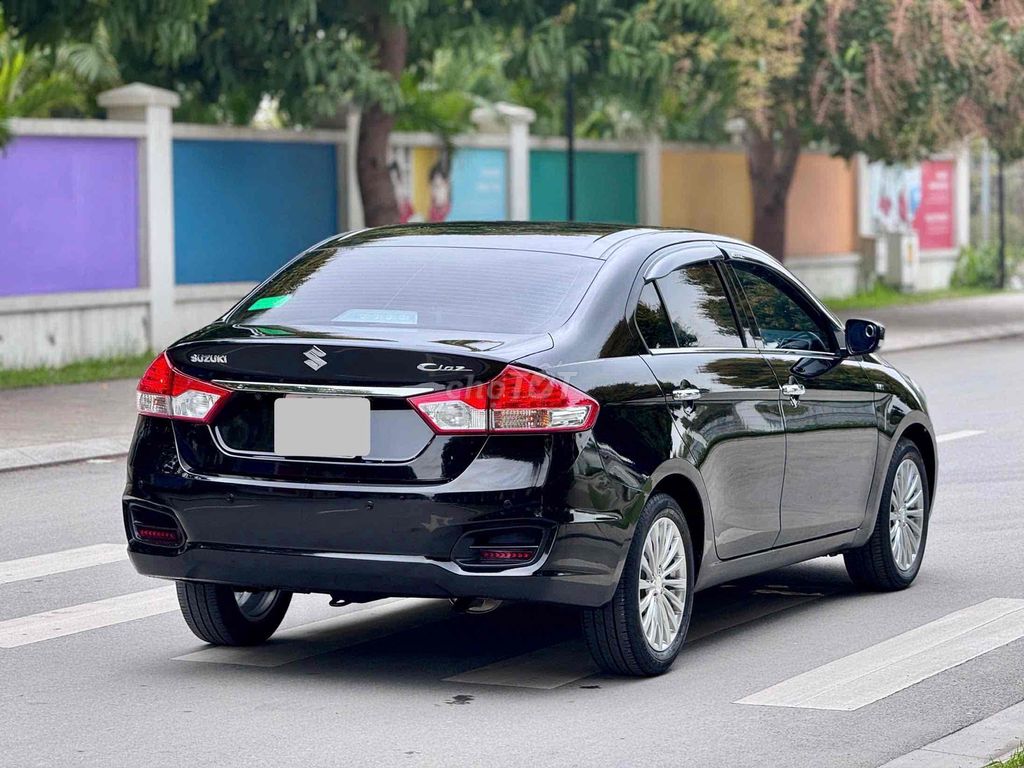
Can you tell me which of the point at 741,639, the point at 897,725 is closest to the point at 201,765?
A: the point at 897,725

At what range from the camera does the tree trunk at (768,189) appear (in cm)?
3062

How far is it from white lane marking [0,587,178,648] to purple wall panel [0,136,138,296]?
12.0m

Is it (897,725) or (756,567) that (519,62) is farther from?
(897,725)

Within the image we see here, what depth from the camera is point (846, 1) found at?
82.0 ft

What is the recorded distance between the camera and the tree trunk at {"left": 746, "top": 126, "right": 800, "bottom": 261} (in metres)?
30.6

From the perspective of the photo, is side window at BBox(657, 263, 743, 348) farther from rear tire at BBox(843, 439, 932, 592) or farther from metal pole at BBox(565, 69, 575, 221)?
metal pole at BBox(565, 69, 575, 221)

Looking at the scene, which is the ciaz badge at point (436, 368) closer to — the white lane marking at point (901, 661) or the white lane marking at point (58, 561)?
the white lane marking at point (901, 661)

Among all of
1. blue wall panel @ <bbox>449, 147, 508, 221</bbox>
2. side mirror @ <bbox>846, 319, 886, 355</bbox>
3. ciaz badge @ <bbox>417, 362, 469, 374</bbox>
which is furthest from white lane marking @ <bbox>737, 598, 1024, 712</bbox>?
blue wall panel @ <bbox>449, 147, 508, 221</bbox>

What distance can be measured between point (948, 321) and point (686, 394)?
22758mm

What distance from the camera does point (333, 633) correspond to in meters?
7.82

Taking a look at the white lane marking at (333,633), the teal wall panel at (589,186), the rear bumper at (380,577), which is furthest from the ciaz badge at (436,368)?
the teal wall panel at (589,186)

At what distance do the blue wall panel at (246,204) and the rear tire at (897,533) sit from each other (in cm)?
1457

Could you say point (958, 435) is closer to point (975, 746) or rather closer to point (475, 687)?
point (475, 687)

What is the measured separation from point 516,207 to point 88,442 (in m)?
13.9
